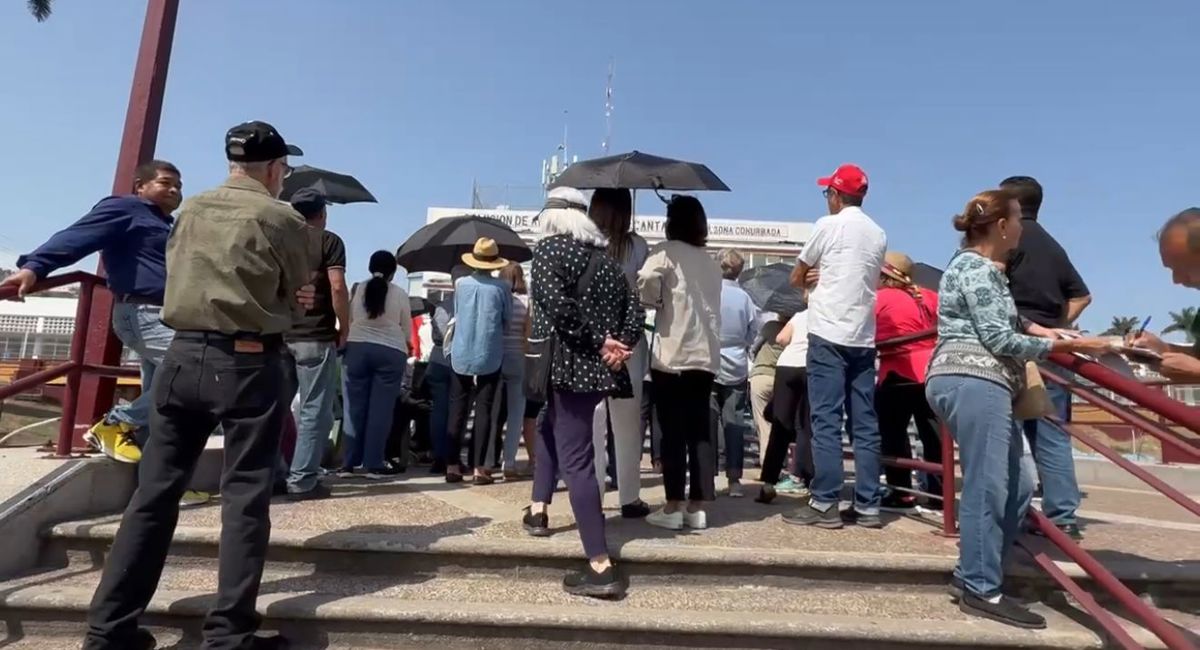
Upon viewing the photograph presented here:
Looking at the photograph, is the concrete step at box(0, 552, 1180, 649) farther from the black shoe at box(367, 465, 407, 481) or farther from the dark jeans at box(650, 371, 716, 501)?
the black shoe at box(367, 465, 407, 481)

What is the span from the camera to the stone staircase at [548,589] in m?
2.74

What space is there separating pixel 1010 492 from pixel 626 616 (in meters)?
1.75

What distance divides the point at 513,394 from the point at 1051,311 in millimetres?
3608

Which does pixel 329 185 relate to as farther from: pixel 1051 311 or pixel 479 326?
pixel 1051 311

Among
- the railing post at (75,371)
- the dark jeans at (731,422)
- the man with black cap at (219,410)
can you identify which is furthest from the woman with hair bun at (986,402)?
the railing post at (75,371)

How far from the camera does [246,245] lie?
8.83 feet

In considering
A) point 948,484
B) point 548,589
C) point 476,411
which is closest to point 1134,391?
point 948,484

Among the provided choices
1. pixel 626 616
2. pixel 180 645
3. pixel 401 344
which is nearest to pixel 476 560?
pixel 626 616

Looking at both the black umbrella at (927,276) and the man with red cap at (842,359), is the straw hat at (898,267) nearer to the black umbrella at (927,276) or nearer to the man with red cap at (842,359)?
the man with red cap at (842,359)

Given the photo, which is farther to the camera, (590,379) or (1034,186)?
(1034,186)

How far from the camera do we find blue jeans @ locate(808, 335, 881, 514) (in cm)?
385

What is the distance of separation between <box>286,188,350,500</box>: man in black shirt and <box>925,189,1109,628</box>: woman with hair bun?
324cm

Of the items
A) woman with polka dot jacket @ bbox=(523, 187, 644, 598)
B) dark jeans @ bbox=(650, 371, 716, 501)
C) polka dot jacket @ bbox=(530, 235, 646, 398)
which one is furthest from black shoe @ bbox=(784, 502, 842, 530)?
polka dot jacket @ bbox=(530, 235, 646, 398)

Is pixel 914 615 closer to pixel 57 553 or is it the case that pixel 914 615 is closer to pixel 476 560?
pixel 476 560
